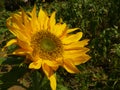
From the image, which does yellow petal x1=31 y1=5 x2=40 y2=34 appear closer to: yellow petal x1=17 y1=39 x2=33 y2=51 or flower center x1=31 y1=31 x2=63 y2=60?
flower center x1=31 y1=31 x2=63 y2=60

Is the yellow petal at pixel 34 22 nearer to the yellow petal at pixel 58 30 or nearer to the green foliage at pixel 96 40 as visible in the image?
the yellow petal at pixel 58 30

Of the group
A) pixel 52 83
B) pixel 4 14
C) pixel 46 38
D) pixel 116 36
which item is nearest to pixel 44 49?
pixel 46 38

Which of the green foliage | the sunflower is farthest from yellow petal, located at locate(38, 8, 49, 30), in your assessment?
the green foliage

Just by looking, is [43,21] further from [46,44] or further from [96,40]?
[96,40]

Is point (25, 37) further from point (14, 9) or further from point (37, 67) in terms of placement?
point (14, 9)

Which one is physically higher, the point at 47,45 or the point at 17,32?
the point at 17,32

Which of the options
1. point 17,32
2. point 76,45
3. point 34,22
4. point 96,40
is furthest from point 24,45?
point 96,40

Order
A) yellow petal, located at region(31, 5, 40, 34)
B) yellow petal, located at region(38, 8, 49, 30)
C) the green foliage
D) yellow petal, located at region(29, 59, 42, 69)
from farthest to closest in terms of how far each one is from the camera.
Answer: the green foliage → yellow petal, located at region(38, 8, 49, 30) → yellow petal, located at region(31, 5, 40, 34) → yellow petal, located at region(29, 59, 42, 69)

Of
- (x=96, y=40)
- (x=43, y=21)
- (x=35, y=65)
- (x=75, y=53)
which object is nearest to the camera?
(x=35, y=65)
